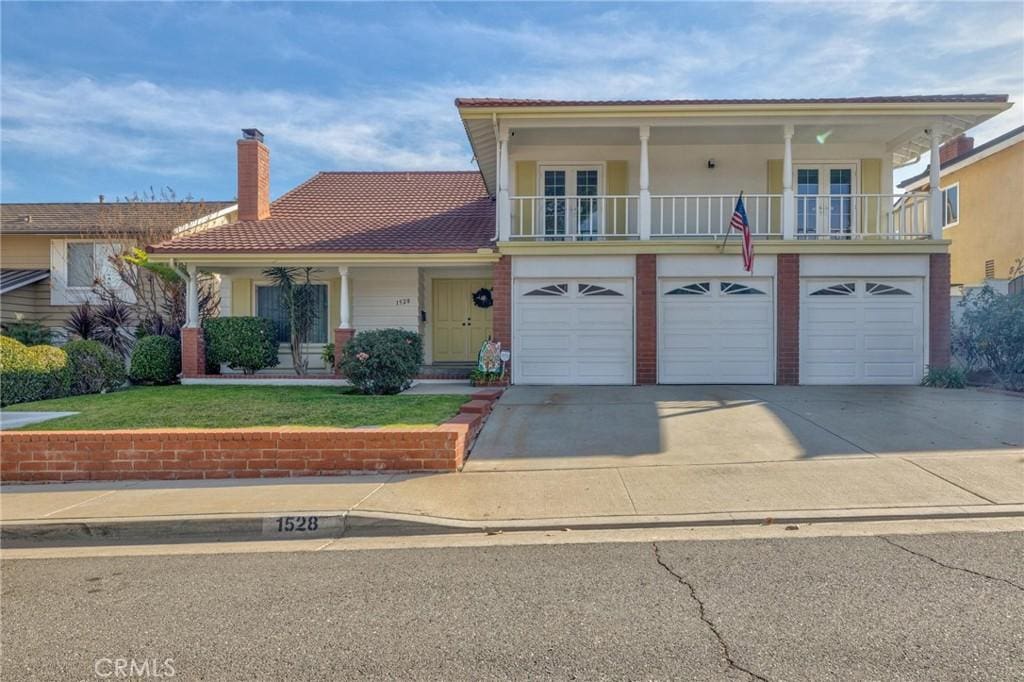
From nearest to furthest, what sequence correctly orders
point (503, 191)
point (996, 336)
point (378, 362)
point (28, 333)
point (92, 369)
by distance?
point (378, 362)
point (996, 336)
point (92, 369)
point (503, 191)
point (28, 333)

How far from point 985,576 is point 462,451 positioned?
502cm

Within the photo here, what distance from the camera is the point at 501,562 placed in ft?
15.9

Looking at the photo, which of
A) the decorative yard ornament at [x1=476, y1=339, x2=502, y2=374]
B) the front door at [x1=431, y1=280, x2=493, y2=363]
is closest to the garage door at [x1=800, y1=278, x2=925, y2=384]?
the decorative yard ornament at [x1=476, y1=339, x2=502, y2=374]

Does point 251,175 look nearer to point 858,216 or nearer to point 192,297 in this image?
point 192,297

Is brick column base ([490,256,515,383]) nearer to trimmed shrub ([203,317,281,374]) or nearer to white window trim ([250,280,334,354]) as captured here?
white window trim ([250,280,334,354])

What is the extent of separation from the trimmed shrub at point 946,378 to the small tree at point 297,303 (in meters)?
12.9

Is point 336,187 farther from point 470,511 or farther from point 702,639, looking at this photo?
point 702,639

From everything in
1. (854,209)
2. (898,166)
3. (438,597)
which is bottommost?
(438,597)

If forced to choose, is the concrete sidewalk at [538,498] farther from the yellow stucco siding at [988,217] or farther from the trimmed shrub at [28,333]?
the yellow stucco siding at [988,217]

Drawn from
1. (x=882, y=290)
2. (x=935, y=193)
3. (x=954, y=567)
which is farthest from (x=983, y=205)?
(x=954, y=567)

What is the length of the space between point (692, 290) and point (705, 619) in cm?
1029

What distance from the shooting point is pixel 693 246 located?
13.2 meters

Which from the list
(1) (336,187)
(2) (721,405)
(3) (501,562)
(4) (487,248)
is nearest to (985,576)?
(3) (501,562)

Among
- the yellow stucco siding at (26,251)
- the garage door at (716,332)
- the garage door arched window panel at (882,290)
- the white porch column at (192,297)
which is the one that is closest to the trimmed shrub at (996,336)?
the garage door arched window panel at (882,290)
